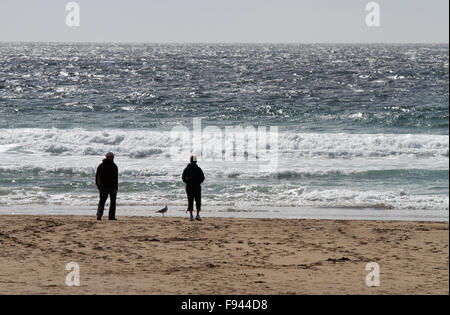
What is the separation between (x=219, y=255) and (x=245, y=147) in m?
15.0

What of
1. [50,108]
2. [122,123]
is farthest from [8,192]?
[50,108]

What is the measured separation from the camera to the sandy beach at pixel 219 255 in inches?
338

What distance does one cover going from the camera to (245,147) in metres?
25.3

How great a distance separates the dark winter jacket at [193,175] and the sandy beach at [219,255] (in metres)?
0.78

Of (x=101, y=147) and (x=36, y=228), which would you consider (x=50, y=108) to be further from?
(x=36, y=228)

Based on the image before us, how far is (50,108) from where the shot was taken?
37.4m

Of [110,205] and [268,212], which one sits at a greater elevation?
[110,205]

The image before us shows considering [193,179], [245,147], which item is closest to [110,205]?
[193,179]

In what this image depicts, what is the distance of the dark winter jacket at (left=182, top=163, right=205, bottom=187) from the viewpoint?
13312 millimetres

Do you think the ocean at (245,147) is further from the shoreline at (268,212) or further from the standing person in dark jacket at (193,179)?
the standing person in dark jacket at (193,179)

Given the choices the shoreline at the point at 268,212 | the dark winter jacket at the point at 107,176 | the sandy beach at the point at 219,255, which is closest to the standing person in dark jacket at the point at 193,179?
the sandy beach at the point at 219,255

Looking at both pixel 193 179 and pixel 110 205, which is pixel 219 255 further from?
pixel 110 205

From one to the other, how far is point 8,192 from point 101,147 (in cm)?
881

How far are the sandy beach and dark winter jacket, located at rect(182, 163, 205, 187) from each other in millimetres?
776
